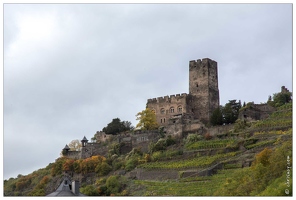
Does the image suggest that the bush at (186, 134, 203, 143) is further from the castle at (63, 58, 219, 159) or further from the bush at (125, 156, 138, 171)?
the bush at (125, 156, 138, 171)

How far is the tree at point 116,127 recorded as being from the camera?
2854 inches

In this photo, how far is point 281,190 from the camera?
34.2 meters

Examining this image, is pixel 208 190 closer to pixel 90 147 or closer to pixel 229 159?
pixel 229 159

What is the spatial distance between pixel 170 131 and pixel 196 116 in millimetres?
4635

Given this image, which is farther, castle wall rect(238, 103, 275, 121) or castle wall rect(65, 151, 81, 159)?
castle wall rect(65, 151, 81, 159)

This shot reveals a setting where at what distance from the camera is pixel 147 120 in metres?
68.7

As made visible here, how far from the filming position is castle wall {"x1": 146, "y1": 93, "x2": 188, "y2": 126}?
227 ft

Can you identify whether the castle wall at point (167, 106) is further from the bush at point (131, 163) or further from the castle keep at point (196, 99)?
the bush at point (131, 163)

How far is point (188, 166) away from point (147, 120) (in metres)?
14.0

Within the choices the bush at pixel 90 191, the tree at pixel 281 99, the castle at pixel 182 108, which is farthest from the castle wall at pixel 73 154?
the tree at pixel 281 99

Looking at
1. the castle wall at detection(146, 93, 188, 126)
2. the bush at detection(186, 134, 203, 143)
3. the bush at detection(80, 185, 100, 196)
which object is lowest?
the bush at detection(80, 185, 100, 196)

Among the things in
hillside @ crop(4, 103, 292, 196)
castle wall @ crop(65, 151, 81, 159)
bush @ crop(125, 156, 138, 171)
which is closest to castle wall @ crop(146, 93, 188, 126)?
hillside @ crop(4, 103, 292, 196)

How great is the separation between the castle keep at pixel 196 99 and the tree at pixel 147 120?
85 centimetres

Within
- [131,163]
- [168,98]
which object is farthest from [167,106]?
[131,163]
